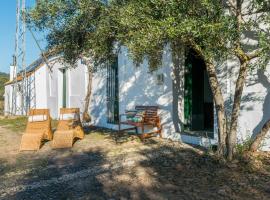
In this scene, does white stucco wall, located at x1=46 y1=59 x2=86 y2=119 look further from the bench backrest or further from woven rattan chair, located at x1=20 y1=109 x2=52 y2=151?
the bench backrest

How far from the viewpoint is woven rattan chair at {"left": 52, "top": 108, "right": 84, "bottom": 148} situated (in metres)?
10.2

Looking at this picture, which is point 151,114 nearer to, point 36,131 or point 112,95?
point 36,131

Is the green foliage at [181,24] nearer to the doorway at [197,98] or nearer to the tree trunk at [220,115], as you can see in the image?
the tree trunk at [220,115]

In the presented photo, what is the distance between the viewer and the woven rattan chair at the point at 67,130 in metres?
10.2

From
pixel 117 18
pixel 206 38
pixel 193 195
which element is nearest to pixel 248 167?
pixel 193 195

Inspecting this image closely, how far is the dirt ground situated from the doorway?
151 centimetres

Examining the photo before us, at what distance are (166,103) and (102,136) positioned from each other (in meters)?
2.66

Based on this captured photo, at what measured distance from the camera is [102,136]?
39.1 feet

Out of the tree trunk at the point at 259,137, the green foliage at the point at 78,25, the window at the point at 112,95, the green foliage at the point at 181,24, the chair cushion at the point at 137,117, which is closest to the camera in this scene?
the green foliage at the point at 181,24

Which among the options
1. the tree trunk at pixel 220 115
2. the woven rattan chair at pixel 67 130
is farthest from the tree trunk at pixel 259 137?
the woven rattan chair at pixel 67 130

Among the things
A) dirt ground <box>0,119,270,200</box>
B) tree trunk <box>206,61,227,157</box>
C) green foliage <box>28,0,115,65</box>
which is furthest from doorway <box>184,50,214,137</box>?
tree trunk <box>206,61,227,157</box>

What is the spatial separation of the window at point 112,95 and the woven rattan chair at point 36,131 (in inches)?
137

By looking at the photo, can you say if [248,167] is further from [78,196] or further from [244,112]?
[78,196]

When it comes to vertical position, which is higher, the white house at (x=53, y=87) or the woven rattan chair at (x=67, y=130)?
the white house at (x=53, y=87)
